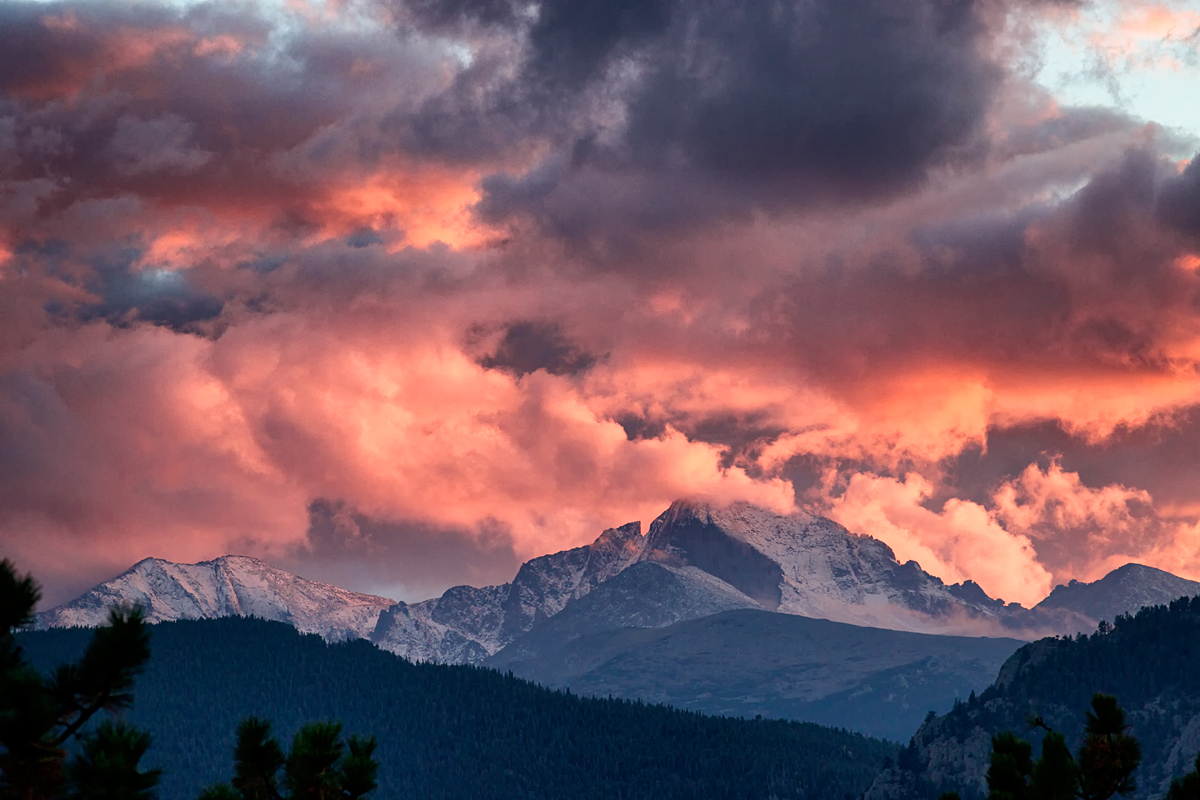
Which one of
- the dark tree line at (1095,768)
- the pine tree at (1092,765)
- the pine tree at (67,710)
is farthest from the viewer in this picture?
the pine tree at (1092,765)

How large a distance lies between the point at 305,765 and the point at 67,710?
9.23 m

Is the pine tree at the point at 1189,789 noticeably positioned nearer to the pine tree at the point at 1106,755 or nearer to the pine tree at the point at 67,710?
the pine tree at the point at 1106,755

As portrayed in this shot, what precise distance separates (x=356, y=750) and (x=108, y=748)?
30.4 feet

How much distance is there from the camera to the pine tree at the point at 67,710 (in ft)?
142

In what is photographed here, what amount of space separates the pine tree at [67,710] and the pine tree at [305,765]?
15.7 feet

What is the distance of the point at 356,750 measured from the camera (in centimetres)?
5250

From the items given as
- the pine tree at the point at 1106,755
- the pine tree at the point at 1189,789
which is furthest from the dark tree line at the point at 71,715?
the pine tree at the point at 1189,789

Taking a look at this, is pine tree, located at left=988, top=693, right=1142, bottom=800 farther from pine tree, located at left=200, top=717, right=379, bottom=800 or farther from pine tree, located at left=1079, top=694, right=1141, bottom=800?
pine tree, located at left=200, top=717, right=379, bottom=800

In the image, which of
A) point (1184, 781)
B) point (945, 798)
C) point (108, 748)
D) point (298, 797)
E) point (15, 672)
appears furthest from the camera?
point (945, 798)

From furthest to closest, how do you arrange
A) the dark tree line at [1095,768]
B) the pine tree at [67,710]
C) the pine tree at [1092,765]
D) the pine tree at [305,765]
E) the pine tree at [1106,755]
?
the pine tree at [1106,755] → the pine tree at [1092,765] → the dark tree line at [1095,768] → the pine tree at [305,765] → the pine tree at [67,710]

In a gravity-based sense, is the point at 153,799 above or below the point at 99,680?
below

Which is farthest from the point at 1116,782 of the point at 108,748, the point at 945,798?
the point at 108,748

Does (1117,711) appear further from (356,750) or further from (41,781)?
(41,781)

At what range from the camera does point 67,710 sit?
44750 millimetres
